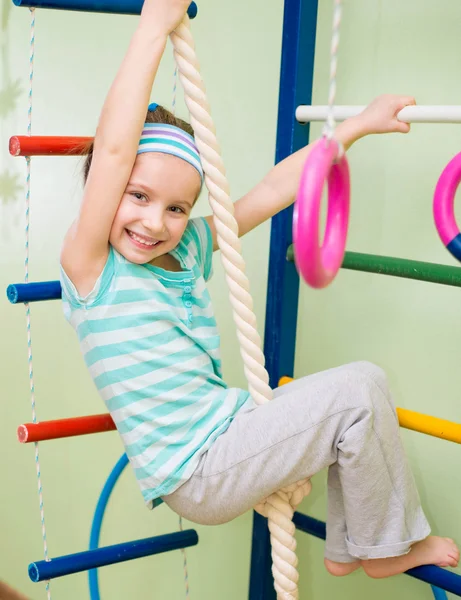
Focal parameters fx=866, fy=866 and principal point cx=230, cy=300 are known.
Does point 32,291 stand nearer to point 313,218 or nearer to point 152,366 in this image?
point 152,366

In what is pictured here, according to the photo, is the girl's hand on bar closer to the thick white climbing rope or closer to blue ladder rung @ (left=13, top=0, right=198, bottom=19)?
the thick white climbing rope

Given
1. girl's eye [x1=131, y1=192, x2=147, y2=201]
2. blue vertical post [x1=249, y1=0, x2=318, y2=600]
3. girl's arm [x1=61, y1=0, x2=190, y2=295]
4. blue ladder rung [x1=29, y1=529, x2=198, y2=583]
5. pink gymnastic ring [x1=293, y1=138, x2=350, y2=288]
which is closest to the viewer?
pink gymnastic ring [x1=293, y1=138, x2=350, y2=288]

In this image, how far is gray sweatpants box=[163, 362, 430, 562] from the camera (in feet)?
3.44

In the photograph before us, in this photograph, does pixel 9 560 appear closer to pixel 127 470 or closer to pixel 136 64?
pixel 127 470

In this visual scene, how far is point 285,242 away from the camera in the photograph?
138 cm

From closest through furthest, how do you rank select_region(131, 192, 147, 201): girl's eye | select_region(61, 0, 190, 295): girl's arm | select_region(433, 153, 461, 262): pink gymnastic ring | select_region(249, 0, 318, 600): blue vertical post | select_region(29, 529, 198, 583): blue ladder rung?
select_region(433, 153, 461, 262): pink gymnastic ring → select_region(61, 0, 190, 295): girl's arm → select_region(131, 192, 147, 201): girl's eye → select_region(29, 529, 198, 583): blue ladder rung → select_region(249, 0, 318, 600): blue vertical post

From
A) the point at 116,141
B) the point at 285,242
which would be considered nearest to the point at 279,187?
the point at 285,242

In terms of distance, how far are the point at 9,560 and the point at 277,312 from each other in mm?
1133

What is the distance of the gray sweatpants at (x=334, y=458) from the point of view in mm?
1048

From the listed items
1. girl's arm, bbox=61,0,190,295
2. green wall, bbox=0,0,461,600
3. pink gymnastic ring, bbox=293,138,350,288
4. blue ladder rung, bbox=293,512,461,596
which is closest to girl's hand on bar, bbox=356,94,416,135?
green wall, bbox=0,0,461,600

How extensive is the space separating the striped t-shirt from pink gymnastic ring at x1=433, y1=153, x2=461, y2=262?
40cm

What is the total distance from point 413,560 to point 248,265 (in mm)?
650

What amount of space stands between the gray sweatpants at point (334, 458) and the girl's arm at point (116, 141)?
28 cm

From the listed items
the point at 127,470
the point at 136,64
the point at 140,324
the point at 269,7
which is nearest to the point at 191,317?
the point at 140,324
